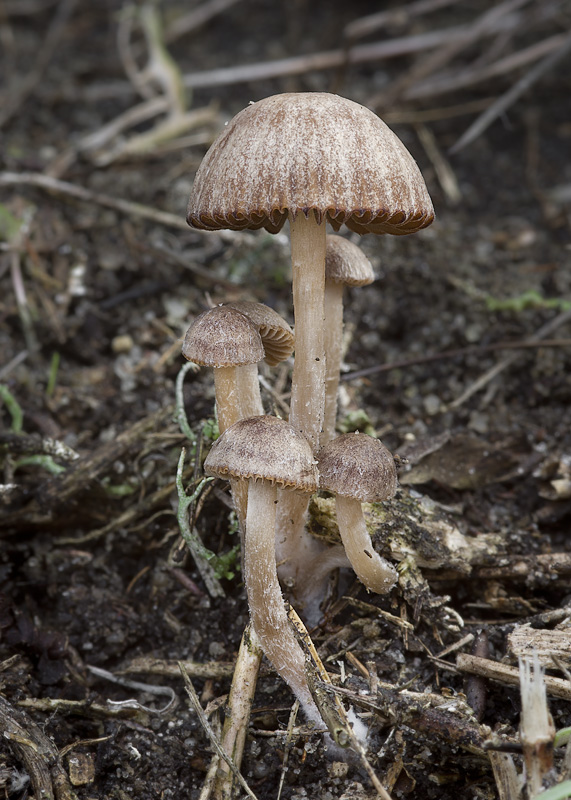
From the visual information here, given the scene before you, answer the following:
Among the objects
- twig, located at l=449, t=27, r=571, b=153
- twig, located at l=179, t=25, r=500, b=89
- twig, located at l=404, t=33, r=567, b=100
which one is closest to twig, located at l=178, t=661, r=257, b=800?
twig, located at l=449, t=27, r=571, b=153

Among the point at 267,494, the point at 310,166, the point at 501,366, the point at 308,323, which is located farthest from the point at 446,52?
the point at 267,494

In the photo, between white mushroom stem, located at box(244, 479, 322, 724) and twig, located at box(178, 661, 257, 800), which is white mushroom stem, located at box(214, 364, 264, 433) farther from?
twig, located at box(178, 661, 257, 800)

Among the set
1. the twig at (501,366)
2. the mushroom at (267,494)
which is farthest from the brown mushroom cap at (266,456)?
the twig at (501,366)

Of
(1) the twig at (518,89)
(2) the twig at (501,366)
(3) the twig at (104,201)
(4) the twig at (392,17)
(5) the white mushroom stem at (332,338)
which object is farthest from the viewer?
(4) the twig at (392,17)

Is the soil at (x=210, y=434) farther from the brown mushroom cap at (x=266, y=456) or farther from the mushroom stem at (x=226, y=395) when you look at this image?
the brown mushroom cap at (x=266, y=456)

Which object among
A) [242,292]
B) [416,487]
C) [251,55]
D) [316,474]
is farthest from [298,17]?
[316,474]

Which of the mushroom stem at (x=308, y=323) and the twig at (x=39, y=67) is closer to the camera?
the mushroom stem at (x=308, y=323)
